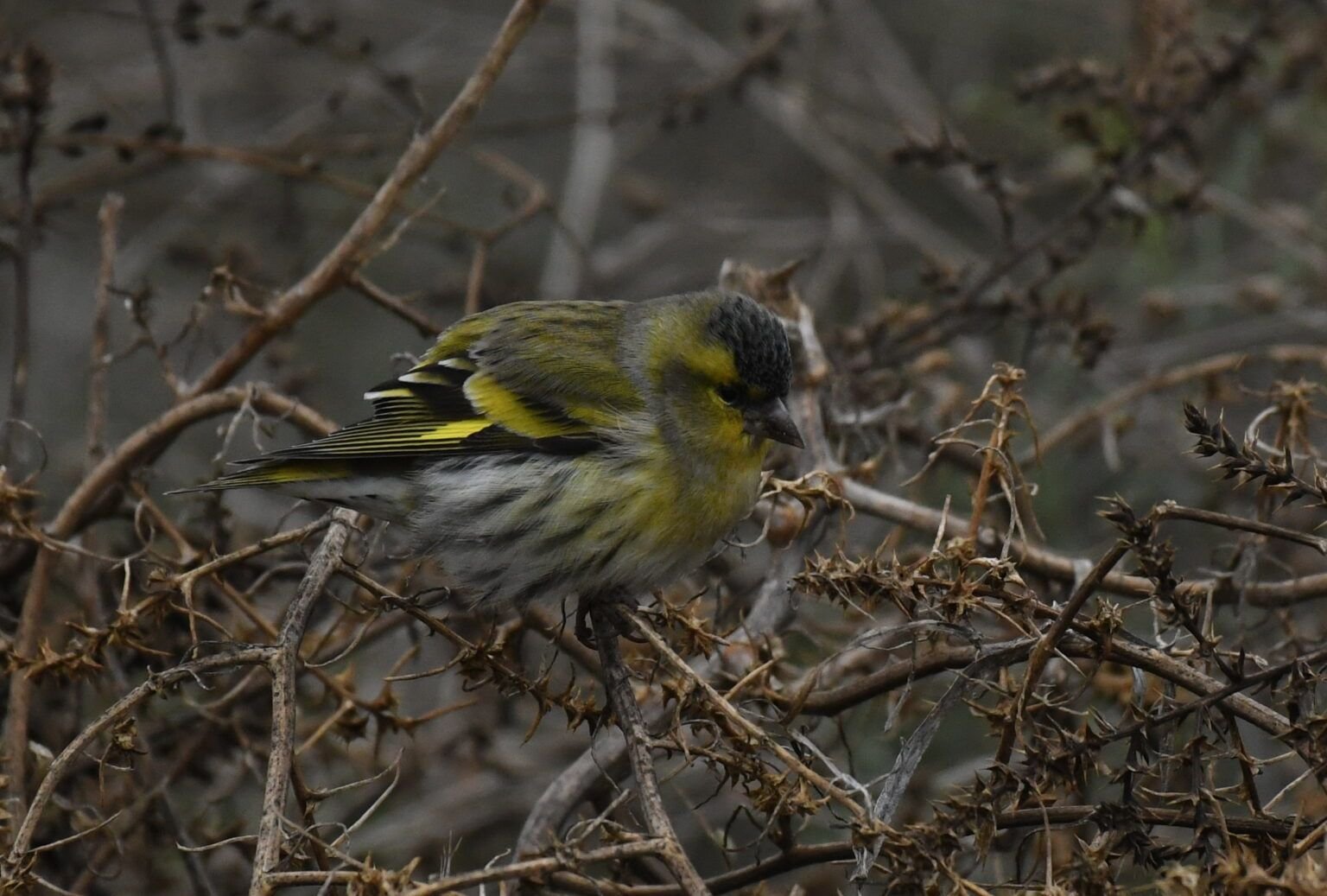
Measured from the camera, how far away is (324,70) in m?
7.84

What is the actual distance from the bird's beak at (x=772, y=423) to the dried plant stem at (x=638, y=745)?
63cm

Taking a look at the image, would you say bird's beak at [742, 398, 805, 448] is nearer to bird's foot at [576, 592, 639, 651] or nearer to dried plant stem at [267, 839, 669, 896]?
bird's foot at [576, 592, 639, 651]

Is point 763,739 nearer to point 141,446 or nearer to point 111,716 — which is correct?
point 111,716

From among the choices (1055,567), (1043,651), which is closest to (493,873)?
(1043,651)

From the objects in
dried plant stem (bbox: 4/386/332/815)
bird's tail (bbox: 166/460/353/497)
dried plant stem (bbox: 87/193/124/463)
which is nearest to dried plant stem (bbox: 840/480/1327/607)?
bird's tail (bbox: 166/460/353/497)

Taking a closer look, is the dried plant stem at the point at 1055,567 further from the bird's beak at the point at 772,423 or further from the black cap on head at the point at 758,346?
the black cap on head at the point at 758,346

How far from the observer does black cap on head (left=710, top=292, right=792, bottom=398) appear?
377cm

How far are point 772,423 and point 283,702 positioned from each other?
1.61m

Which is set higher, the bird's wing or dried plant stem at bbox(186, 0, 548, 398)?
dried plant stem at bbox(186, 0, 548, 398)

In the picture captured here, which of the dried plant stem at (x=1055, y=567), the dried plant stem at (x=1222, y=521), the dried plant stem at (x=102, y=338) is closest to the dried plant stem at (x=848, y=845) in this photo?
the dried plant stem at (x=1222, y=521)

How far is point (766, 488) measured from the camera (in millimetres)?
3660

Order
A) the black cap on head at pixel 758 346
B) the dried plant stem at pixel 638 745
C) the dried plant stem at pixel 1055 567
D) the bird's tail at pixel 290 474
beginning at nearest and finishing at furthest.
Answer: the dried plant stem at pixel 638 745 → the dried plant stem at pixel 1055 567 → the bird's tail at pixel 290 474 → the black cap on head at pixel 758 346

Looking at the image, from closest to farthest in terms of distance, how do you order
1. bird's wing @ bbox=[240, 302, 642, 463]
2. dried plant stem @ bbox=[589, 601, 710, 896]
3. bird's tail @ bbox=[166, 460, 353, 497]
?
dried plant stem @ bbox=[589, 601, 710, 896] → bird's tail @ bbox=[166, 460, 353, 497] → bird's wing @ bbox=[240, 302, 642, 463]

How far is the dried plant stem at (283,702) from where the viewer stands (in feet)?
7.60
